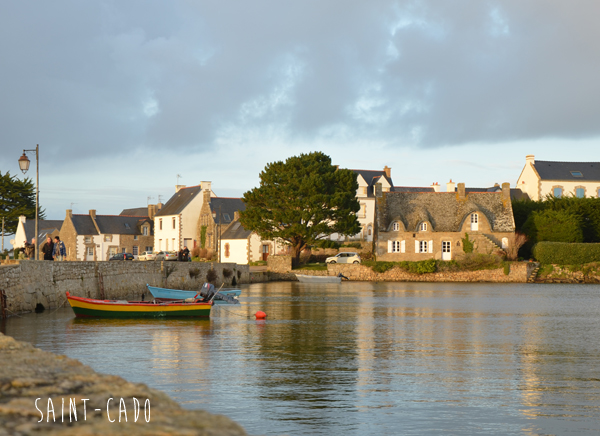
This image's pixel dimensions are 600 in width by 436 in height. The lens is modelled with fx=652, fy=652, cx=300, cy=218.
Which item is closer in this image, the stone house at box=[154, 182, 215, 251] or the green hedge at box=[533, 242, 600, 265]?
the green hedge at box=[533, 242, 600, 265]

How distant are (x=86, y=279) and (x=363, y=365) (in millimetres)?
20743

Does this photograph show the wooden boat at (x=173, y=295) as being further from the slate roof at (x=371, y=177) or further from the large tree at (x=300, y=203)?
the slate roof at (x=371, y=177)

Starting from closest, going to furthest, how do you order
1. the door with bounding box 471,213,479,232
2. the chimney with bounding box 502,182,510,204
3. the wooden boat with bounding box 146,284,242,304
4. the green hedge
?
the wooden boat with bounding box 146,284,242,304
the green hedge
the door with bounding box 471,213,479,232
the chimney with bounding box 502,182,510,204

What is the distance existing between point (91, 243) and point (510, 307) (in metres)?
65.8

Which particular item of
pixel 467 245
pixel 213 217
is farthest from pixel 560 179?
pixel 213 217

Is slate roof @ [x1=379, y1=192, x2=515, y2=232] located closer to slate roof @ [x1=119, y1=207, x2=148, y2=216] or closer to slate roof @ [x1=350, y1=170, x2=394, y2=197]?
slate roof @ [x1=350, y1=170, x2=394, y2=197]

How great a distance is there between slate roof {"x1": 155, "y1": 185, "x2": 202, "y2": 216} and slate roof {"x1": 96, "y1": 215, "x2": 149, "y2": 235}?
456 cm

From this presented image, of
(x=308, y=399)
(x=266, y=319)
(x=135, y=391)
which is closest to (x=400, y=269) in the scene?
(x=266, y=319)

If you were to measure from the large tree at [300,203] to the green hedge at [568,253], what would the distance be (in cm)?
1837

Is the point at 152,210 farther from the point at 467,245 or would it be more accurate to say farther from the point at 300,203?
the point at 467,245

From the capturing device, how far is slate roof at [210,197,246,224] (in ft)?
271

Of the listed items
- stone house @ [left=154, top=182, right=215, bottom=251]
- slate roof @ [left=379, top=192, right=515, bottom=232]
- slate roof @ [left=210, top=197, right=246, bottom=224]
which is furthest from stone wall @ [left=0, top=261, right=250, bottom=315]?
stone house @ [left=154, top=182, right=215, bottom=251]

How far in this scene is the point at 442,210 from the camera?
70375 mm

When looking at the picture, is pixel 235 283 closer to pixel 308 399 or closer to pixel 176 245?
pixel 176 245
